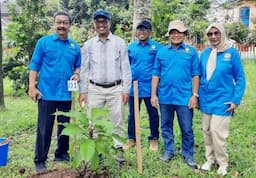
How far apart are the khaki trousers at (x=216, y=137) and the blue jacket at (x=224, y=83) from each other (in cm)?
8

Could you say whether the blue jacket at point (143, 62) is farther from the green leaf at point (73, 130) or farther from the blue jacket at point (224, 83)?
the green leaf at point (73, 130)

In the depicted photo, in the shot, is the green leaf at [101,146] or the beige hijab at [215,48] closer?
the green leaf at [101,146]

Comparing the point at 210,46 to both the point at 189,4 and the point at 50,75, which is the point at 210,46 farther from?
the point at 189,4

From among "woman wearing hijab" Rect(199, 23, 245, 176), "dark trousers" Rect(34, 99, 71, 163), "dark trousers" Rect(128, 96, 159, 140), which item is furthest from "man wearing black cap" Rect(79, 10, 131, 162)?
"woman wearing hijab" Rect(199, 23, 245, 176)

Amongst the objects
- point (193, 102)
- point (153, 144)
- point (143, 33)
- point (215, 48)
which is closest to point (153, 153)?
point (153, 144)

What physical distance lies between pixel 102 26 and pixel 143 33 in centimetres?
72

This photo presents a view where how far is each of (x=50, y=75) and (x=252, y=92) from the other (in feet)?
21.9

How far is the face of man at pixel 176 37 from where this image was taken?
4453 mm

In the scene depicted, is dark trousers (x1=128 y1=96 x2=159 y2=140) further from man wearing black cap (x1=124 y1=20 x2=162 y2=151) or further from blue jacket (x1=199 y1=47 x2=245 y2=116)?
blue jacket (x1=199 y1=47 x2=245 y2=116)

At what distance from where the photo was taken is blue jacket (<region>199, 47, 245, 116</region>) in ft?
13.5

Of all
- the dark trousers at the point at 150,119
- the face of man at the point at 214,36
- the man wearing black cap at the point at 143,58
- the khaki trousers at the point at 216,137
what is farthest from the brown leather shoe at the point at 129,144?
the face of man at the point at 214,36

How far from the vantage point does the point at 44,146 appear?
4.50 meters

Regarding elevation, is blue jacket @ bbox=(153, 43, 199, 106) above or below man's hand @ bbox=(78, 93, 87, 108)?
above

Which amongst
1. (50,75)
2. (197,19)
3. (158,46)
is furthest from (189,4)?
(50,75)
